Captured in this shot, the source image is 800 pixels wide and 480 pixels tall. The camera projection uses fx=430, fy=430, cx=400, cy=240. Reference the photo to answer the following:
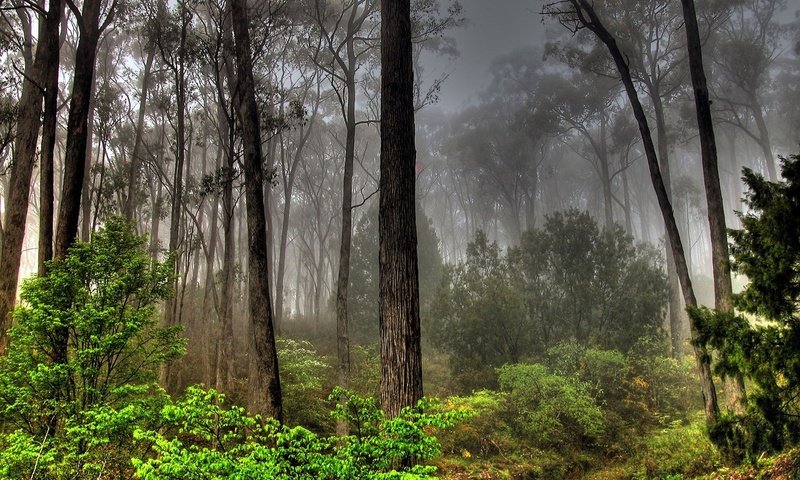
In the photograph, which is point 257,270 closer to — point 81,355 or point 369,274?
point 81,355

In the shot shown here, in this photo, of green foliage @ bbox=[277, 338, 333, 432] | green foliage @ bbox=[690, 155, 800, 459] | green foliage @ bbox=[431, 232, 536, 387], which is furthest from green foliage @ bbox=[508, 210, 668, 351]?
green foliage @ bbox=[690, 155, 800, 459]

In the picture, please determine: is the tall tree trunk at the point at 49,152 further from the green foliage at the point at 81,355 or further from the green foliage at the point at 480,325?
the green foliage at the point at 480,325

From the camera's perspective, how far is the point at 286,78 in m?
24.4

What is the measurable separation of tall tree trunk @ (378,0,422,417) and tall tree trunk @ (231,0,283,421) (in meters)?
3.03

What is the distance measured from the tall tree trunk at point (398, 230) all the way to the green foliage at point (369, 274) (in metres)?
15.7

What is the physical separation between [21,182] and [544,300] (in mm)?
16008

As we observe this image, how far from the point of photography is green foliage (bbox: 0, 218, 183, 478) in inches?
200

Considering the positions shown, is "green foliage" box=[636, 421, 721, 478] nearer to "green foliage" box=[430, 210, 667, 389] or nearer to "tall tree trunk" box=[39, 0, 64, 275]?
"green foliage" box=[430, 210, 667, 389]

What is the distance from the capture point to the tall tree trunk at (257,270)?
7.41m

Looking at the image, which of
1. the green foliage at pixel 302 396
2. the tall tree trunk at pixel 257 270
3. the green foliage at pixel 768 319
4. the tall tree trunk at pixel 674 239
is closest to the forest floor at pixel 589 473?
the tall tree trunk at pixel 674 239

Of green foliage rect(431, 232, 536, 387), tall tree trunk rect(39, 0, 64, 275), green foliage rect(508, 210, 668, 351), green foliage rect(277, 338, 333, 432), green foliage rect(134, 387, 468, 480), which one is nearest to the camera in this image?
green foliage rect(134, 387, 468, 480)

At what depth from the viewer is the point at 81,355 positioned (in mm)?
5379

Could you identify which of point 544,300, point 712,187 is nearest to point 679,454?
point 712,187

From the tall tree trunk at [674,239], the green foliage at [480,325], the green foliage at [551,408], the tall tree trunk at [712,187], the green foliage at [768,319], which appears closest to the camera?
the green foliage at [768,319]
